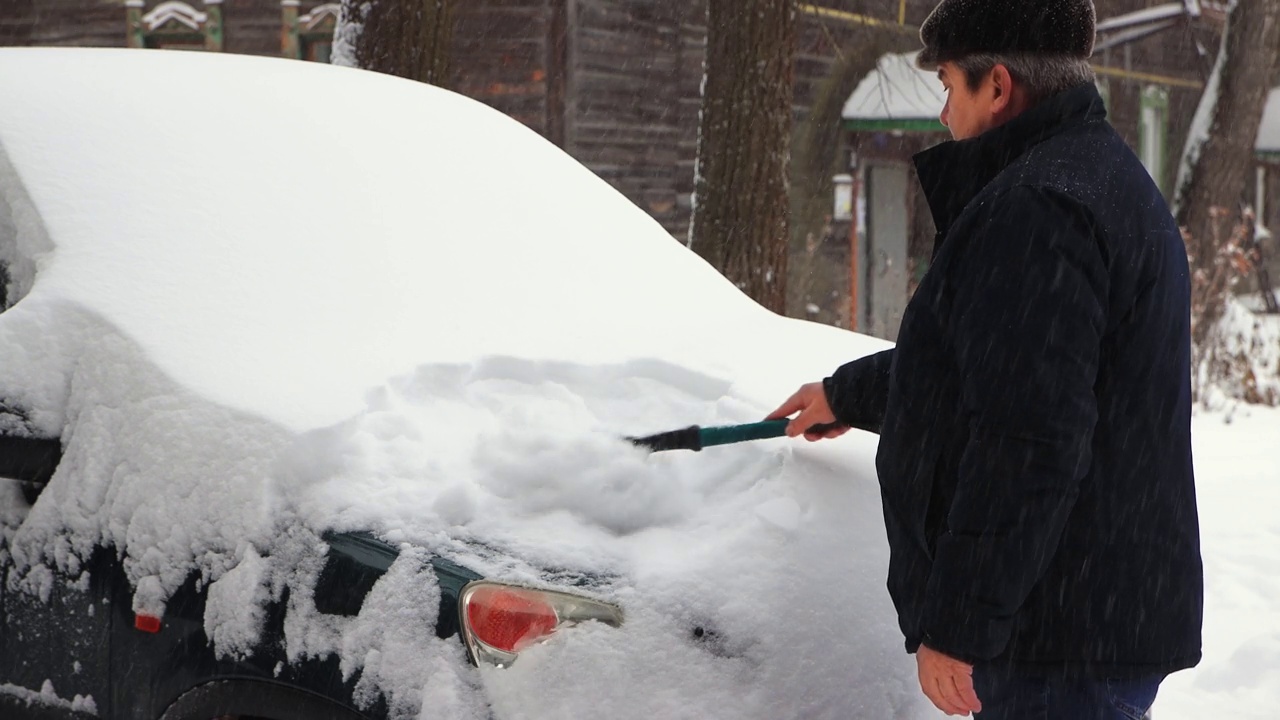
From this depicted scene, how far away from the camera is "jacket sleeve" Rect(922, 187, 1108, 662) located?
1766 mm

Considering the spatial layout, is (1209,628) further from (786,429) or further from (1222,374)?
(1222,374)

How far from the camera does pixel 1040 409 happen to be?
175 centimetres

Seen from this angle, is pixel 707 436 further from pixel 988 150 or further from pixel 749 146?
pixel 749 146

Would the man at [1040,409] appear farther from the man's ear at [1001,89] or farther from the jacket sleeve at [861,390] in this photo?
the jacket sleeve at [861,390]

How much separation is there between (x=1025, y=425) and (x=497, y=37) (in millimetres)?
10651

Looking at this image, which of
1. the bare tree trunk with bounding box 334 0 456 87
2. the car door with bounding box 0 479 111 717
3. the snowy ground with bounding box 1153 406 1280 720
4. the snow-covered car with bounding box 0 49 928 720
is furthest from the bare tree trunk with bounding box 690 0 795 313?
the car door with bounding box 0 479 111 717

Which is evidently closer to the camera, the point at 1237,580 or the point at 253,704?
the point at 253,704

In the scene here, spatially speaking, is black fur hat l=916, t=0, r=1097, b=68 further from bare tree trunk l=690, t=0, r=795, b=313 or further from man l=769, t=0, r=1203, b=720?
bare tree trunk l=690, t=0, r=795, b=313

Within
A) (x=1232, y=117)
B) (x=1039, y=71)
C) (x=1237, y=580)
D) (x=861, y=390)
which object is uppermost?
(x=1039, y=71)

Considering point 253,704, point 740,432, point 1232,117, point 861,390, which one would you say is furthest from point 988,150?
point 1232,117

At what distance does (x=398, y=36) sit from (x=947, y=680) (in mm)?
5770

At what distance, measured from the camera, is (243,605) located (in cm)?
219

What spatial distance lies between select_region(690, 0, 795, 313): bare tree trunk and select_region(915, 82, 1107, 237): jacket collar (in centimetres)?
493

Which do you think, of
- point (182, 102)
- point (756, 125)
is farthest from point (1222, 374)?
point (182, 102)
